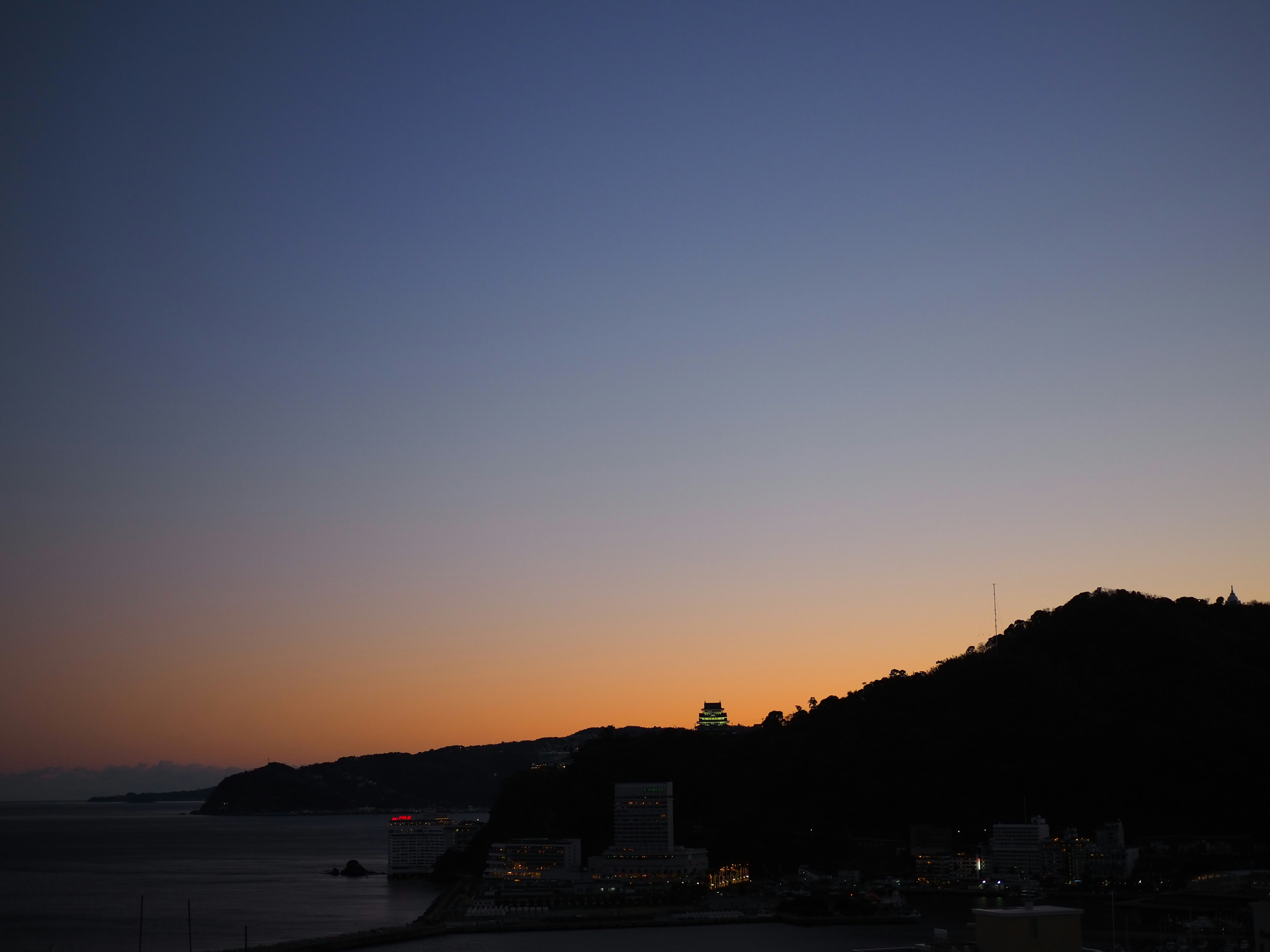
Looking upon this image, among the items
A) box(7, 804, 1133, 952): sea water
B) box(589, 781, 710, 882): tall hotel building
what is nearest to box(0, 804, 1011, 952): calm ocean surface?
box(7, 804, 1133, 952): sea water

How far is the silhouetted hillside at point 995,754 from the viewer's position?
5172cm

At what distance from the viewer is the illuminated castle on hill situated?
8894 centimetres

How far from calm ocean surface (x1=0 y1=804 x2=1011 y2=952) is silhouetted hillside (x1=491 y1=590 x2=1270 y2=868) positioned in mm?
11408

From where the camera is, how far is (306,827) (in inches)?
4823

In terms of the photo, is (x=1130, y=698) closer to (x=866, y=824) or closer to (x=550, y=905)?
(x=866, y=824)

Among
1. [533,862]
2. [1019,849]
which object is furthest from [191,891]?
[1019,849]

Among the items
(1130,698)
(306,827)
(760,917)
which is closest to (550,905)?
(760,917)

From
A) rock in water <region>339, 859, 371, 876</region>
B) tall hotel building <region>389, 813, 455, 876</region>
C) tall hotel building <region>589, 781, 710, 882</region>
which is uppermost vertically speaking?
tall hotel building <region>589, 781, 710, 882</region>

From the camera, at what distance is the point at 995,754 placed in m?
55.4

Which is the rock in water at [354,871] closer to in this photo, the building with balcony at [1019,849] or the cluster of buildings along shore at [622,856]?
the cluster of buildings along shore at [622,856]

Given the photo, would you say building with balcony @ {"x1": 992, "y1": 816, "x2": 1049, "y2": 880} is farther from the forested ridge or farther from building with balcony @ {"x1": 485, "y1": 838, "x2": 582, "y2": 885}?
building with balcony @ {"x1": 485, "y1": 838, "x2": 582, "y2": 885}

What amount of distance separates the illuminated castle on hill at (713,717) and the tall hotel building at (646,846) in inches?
1388

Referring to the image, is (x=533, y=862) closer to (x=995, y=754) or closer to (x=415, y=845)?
→ (x=415, y=845)

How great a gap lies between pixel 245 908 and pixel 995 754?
33626 millimetres
